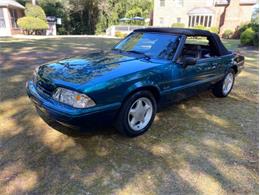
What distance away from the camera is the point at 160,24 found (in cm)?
3262

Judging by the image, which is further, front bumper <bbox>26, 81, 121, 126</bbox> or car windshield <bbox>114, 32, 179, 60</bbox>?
car windshield <bbox>114, 32, 179, 60</bbox>

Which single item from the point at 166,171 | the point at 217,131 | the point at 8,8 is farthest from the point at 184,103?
the point at 8,8

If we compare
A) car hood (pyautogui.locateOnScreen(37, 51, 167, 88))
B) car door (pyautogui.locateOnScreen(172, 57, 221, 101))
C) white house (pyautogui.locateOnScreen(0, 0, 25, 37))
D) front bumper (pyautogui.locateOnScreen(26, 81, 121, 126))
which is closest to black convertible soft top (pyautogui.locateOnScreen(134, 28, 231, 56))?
car door (pyautogui.locateOnScreen(172, 57, 221, 101))

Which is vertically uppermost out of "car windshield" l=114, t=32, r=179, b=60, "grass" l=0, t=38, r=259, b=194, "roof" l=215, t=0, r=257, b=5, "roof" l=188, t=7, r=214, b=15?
"roof" l=215, t=0, r=257, b=5

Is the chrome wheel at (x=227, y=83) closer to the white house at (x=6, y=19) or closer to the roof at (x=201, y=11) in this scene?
the white house at (x=6, y=19)

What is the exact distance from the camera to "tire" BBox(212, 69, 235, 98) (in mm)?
5195

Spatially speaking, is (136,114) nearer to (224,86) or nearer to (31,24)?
(224,86)

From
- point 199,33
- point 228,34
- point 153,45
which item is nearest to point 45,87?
point 153,45

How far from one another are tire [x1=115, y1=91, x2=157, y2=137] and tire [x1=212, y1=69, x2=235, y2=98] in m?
2.25

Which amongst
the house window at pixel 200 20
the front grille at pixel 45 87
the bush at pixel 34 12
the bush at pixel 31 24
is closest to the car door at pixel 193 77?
the front grille at pixel 45 87

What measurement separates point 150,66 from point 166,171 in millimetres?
1491

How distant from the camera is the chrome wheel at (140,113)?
11.1 ft

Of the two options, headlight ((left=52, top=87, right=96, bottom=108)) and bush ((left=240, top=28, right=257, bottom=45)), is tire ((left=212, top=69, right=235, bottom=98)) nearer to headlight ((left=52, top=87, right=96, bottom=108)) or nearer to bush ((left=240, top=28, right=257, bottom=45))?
headlight ((left=52, top=87, right=96, bottom=108))

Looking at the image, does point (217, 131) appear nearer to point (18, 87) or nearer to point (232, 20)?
point (18, 87)
